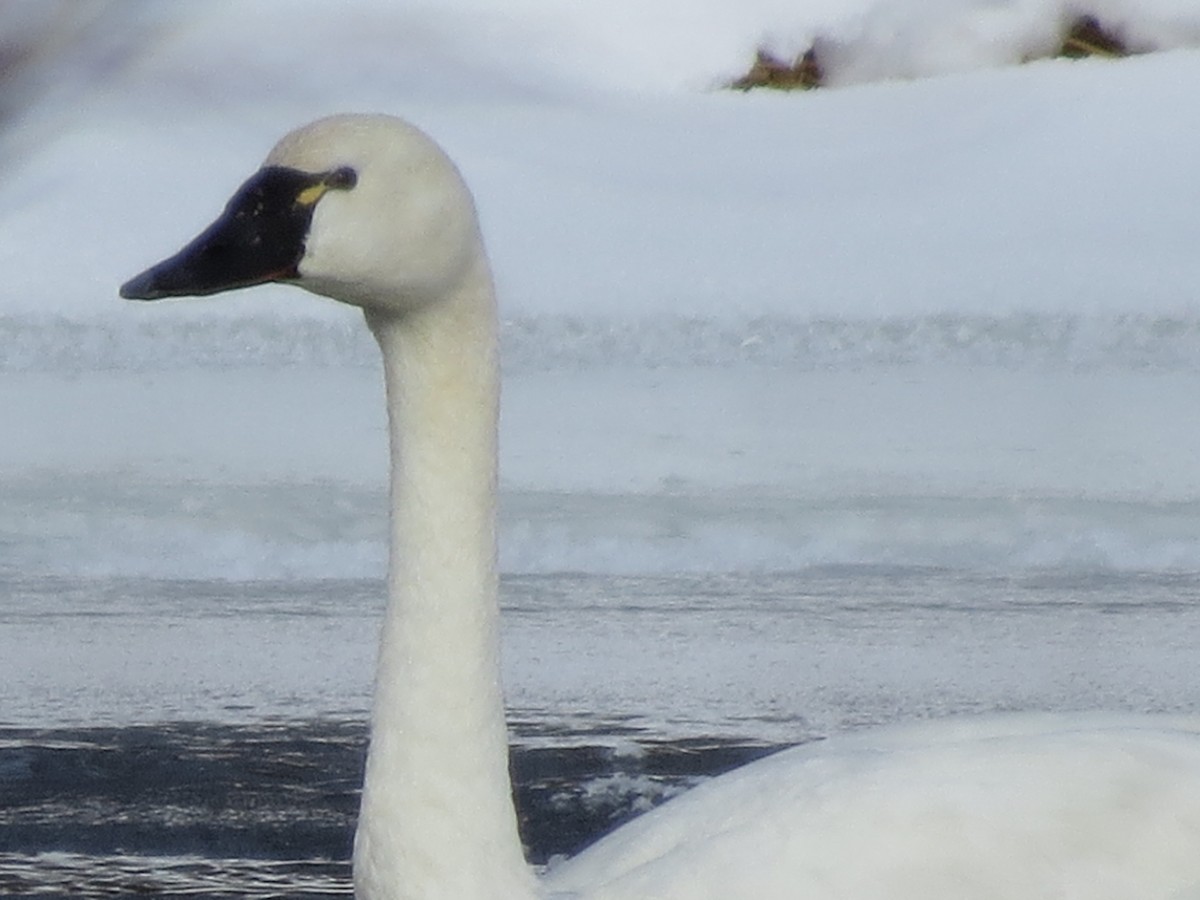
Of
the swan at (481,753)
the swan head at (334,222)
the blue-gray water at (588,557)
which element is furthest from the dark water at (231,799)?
the swan head at (334,222)

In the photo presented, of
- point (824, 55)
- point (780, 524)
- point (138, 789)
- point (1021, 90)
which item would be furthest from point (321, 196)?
point (1021, 90)

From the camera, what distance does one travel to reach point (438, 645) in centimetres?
213

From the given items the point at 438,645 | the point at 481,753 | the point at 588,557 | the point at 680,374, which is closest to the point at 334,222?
the point at 438,645

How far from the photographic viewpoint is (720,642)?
475 cm

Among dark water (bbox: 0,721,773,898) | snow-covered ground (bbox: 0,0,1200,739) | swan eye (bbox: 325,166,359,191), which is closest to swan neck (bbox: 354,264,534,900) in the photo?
swan eye (bbox: 325,166,359,191)

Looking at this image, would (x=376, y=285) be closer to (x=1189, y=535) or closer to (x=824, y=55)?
(x=1189, y=535)

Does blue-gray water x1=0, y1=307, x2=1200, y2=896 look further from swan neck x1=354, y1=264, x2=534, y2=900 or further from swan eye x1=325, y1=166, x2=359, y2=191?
swan eye x1=325, y1=166, x2=359, y2=191

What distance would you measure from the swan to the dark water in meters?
1.06

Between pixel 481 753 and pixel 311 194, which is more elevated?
pixel 311 194

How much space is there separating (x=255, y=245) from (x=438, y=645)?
17.3 inches

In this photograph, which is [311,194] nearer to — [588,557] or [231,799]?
[231,799]

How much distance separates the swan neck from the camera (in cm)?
211

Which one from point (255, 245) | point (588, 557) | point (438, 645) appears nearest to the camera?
point (255, 245)

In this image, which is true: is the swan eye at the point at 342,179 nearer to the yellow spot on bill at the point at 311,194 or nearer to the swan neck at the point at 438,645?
the yellow spot on bill at the point at 311,194
